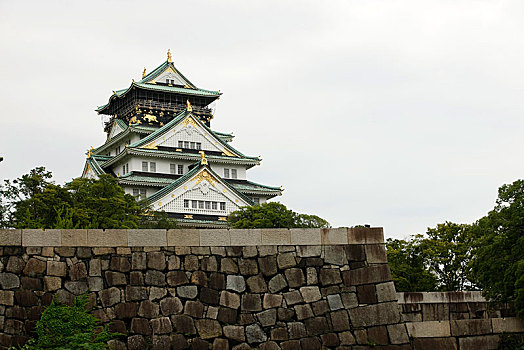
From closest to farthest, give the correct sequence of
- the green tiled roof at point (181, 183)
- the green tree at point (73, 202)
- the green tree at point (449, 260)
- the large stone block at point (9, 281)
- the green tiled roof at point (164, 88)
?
the large stone block at point (9, 281) < the green tree at point (73, 202) < the green tree at point (449, 260) < the green tiled roof at point (181, 183) < the green tiled roof at point (164, 88)

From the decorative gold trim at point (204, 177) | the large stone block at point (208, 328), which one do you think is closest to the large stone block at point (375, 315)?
the large stone block at point (208, 328)

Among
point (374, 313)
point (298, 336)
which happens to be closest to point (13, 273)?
point (298, 336)

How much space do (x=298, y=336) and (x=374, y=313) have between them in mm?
1424

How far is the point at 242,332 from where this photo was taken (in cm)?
1266

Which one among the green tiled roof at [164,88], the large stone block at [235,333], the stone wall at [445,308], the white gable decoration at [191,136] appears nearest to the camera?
the large stone block at [235,333]

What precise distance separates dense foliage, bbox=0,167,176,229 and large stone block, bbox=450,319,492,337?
592 inches

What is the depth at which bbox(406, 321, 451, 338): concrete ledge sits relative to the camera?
45.0ft

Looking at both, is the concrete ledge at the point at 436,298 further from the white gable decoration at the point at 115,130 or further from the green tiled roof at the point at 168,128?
the white gable decoration at the point at 115,130

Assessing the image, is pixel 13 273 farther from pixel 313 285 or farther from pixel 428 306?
pixel 428 306

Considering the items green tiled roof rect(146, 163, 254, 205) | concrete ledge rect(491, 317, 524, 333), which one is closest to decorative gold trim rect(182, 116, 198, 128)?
green tiled roof rect(146, 163, 254, 205)

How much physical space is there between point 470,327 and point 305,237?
3845 mm

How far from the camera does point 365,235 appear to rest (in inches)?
533

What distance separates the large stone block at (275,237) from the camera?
1316 centimetres

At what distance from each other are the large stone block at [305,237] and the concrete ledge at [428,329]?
2.31 meters
